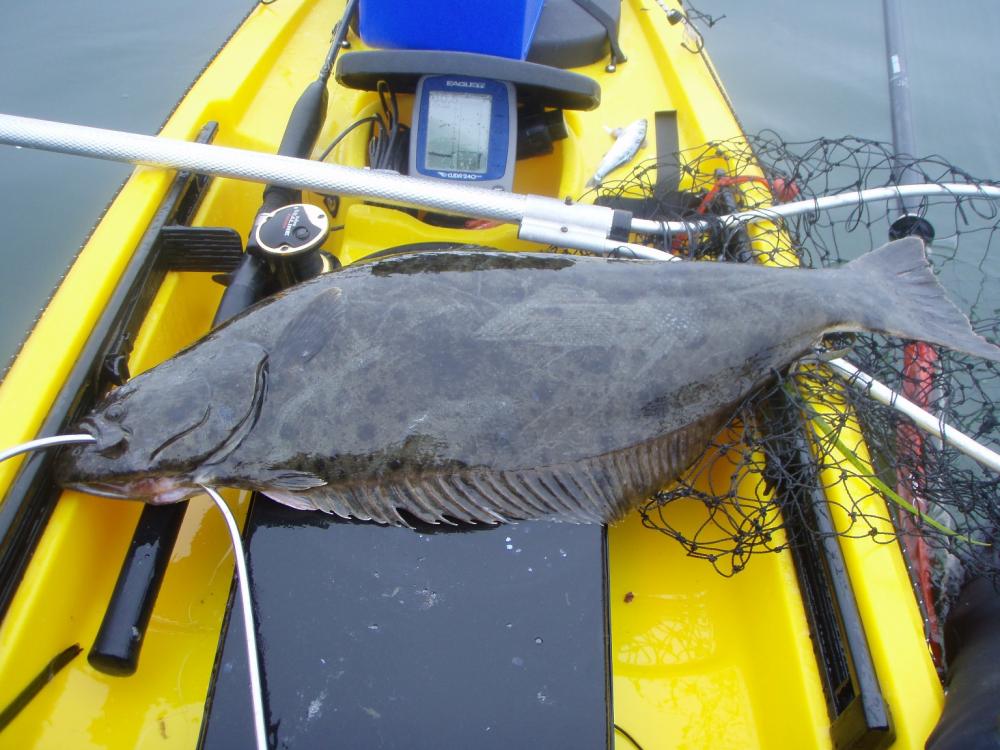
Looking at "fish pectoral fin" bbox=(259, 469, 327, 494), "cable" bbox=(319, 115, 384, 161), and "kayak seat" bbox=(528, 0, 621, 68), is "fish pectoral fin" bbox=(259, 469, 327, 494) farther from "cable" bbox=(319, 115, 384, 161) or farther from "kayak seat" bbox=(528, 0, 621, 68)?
"kayak seat" bbox=(528, 0, 621, 68)

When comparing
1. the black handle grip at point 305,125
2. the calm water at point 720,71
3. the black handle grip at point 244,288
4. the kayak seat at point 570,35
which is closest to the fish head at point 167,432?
the black handle grip at point 244,288

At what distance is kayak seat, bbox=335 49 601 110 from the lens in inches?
111

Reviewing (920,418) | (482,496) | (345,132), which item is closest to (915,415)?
(920,418)

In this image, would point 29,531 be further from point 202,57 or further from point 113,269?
point 202,57

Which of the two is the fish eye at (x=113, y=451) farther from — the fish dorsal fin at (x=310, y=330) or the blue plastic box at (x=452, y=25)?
the blue plastic box at (x=452, y=25)

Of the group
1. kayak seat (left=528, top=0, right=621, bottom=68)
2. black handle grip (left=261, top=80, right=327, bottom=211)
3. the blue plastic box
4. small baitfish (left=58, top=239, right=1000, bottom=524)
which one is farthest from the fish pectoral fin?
kayak seat (left=528, top=0, right=621, bottom=68)

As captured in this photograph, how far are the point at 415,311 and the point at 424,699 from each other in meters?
1.04

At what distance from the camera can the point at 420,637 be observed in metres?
1.68

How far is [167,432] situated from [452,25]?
2181 millimetres

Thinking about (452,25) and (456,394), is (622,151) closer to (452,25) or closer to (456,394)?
(452,25)

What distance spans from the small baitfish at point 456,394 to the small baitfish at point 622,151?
51.0 inches

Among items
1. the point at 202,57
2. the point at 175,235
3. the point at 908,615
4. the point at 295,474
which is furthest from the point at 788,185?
the point at 202,57

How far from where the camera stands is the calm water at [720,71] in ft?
15.0

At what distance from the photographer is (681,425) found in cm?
195
